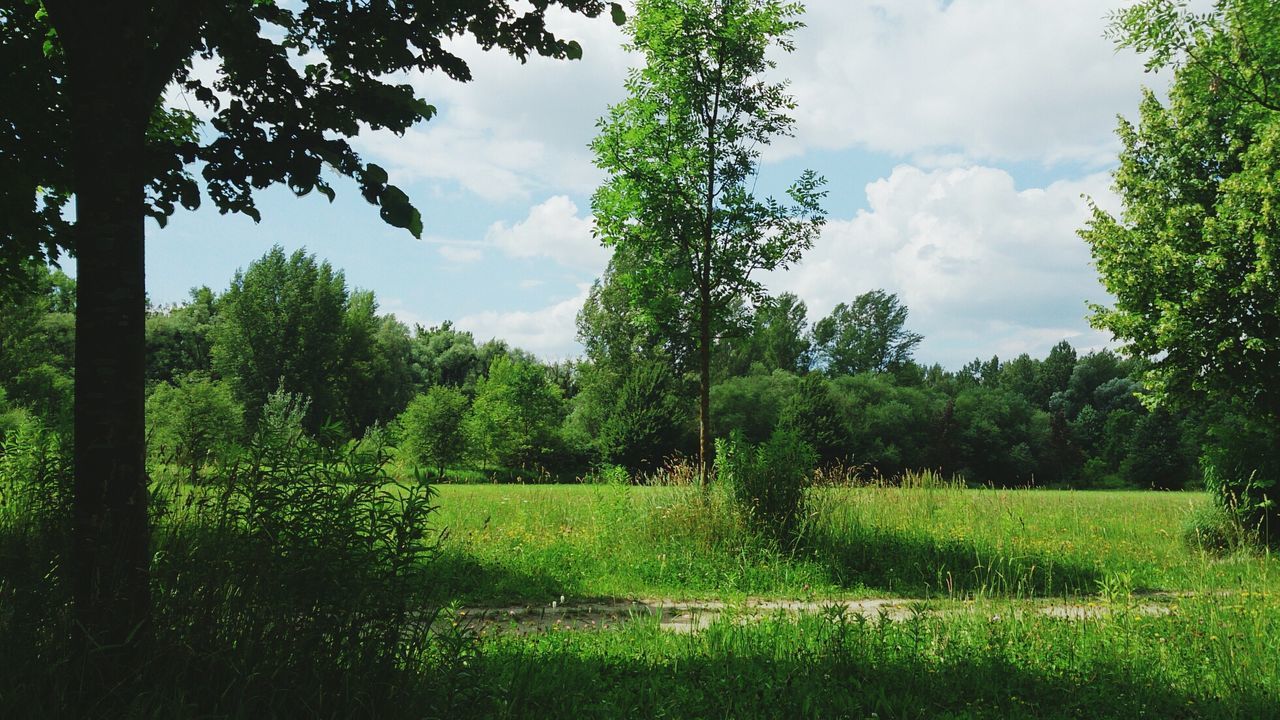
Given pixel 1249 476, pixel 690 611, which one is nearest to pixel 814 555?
pixel 690 611

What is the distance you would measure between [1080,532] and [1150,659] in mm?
8966

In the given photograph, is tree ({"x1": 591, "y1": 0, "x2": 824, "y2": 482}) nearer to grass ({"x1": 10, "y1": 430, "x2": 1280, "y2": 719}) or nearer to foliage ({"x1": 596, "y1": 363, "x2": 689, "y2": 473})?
grass ({"x1": 10, "y1": 430, "x2": 1280, "y2": 719})

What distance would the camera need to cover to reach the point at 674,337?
13.3m

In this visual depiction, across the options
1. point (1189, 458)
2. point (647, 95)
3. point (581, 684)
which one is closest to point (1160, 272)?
point (647, 95)

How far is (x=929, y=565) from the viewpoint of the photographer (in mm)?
9641

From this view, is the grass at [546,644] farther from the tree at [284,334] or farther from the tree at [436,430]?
the tree at [284,334]

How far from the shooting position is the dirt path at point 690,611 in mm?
6438

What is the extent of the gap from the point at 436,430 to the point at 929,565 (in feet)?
91.0

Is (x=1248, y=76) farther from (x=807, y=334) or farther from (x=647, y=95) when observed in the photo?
(x=807, y=334)

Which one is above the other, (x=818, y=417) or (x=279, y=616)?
(x=818, y=417)

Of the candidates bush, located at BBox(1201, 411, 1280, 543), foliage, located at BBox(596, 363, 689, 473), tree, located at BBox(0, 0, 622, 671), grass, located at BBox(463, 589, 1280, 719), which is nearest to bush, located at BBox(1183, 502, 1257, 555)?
bush, located at BBox(1201, 411, 1280, 543)

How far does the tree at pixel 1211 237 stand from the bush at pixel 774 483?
22.6 feet

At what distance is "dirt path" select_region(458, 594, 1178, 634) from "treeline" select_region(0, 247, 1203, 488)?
18.8 m

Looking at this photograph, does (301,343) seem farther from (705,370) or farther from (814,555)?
(814,555)
